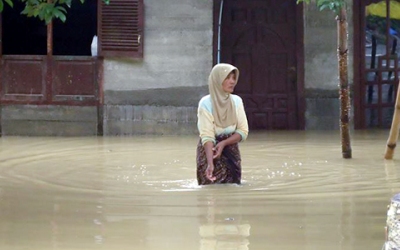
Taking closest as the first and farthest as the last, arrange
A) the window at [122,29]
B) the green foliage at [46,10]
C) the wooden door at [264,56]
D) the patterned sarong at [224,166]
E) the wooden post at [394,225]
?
1. the wooden post at [394,225]
2. the green foliage at [46,10]
3. the patterned sarong at [224,166]
4. the window at [122,29]
5. the wooden door at [264,56]

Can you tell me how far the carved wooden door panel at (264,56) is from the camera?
54.4 ft

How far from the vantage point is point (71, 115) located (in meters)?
15.7

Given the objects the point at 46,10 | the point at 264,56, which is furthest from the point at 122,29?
the point at 46,10

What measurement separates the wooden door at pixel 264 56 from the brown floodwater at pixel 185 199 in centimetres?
305

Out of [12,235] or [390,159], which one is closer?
[12,235]

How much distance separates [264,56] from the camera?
659 inches

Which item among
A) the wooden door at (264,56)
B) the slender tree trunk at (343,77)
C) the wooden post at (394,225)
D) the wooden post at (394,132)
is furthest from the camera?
the wooden door at (264,56)

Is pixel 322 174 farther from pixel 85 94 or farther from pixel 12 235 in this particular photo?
pixel 85 94

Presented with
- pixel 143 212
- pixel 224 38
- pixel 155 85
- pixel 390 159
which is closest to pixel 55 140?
pixel 155 85

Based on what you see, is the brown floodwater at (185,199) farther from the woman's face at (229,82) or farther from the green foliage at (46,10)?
the green foliage at (46,10)

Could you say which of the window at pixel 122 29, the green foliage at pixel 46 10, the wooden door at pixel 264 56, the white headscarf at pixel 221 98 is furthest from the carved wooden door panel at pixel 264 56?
the green foliage at pixel 46 10

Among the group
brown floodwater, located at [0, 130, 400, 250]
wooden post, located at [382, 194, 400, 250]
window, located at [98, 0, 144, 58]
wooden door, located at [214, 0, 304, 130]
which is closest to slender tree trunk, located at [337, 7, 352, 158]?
brown floodwater, located at [0, 130, 400, 250]

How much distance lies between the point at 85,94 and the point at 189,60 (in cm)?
188

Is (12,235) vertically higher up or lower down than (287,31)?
lower down
